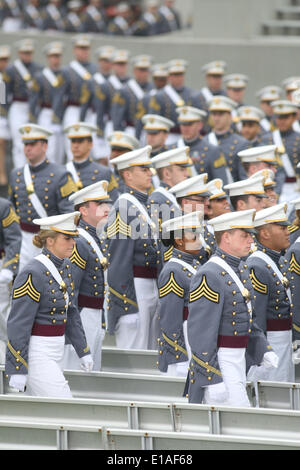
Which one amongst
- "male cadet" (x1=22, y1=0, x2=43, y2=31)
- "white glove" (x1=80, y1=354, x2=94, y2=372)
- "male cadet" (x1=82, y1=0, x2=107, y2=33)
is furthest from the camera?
"male cadet" (x1=22, y1=0, x2=43, y2=31)

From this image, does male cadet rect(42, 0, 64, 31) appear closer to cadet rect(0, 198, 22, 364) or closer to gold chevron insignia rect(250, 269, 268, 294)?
cadet rect(0, 198, 22, 364)

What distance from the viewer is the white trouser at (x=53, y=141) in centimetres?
1625

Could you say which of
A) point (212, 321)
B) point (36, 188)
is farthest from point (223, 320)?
point (36, 188)

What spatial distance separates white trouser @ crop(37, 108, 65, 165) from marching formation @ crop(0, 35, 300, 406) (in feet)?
11.3

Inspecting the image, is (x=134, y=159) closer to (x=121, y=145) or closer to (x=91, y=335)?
(x=91, y=335)

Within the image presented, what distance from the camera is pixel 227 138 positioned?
488 inches

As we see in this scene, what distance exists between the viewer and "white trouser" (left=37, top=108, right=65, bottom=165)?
53.3 ft

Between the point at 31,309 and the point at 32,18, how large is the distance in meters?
18.4

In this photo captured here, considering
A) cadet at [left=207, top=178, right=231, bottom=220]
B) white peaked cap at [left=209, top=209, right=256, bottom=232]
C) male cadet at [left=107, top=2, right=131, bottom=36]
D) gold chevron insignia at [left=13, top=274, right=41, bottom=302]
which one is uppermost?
male cadet at [left=107, top=2, right=131, bottom=36]

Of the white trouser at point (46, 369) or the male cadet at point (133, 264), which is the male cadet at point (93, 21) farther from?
the white trouser at point (46, 369)

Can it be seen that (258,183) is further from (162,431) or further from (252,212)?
(162,431)

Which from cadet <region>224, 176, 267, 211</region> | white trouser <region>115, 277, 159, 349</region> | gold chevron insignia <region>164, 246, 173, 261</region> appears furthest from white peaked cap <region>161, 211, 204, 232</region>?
white trouser <region>115, 277, 159, 349</region>
